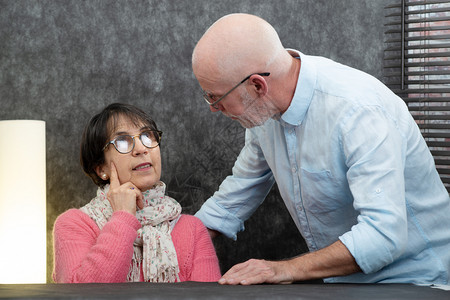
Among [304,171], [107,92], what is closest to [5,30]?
[107,92]

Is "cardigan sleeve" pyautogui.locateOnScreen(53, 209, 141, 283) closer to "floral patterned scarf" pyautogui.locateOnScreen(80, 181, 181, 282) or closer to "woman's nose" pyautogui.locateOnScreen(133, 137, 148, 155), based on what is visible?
"floral patterned scarf" pyautogui.locateOnScreen(80, 181, 181, 282)

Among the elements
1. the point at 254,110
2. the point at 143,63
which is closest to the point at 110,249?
the point at 254,110

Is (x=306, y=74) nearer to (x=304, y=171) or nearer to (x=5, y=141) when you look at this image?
(x=304, y=171)

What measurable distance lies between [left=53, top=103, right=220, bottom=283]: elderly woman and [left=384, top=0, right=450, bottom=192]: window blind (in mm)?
1192

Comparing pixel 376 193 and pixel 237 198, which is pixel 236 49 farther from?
pixel 237 198

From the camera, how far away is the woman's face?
6.67 feet

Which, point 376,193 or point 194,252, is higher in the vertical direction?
point 376,193

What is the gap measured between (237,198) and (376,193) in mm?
801

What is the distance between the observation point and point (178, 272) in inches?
80.7

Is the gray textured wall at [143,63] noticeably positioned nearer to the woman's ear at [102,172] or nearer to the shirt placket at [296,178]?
the woman's ear at [102,172]

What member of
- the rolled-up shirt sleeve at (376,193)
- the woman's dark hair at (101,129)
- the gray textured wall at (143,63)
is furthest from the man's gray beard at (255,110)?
the gray textured wall at (143,63)

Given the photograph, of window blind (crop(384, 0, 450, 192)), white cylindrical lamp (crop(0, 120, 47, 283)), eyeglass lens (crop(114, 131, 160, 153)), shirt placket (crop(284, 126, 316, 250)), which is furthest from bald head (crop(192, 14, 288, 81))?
window blind (crop(384, 0, 450, 192))

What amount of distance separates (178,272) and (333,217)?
566mm

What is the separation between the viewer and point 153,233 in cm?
207
